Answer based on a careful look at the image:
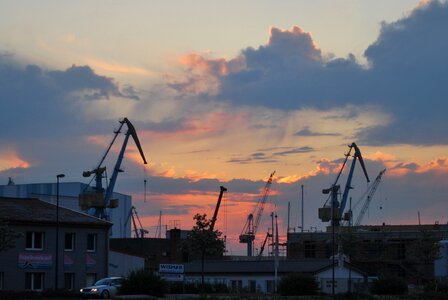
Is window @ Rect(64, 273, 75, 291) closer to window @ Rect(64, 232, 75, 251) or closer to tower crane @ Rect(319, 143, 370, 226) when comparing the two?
window @ Rect(64, 232, 75, 251)

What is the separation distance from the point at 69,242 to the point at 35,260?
4267mm

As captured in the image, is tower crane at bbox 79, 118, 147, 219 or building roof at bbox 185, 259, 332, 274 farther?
tower crane at bbox 79, 118, 147, 219

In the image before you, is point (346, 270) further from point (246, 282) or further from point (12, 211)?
point (12, 211)

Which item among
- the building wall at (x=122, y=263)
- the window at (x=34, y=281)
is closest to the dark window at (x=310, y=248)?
the building wall at (x=122, y=263)

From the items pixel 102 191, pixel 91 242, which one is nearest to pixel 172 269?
pixel 91 242

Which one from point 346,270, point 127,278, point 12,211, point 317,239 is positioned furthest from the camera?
point 317,239

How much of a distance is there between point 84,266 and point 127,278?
22.0 metres

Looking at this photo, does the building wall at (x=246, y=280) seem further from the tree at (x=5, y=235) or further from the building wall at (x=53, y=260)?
the tree at (x=5, y=235)

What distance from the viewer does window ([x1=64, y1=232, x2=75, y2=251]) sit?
247 ft

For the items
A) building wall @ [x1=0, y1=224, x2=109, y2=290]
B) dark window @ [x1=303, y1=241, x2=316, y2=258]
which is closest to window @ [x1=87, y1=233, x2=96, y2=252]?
building wall @ [x1=0, y1=224, x2=109, y2=290]

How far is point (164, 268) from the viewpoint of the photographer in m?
58.2

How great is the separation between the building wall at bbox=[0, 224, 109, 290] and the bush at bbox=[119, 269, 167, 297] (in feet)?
56.8

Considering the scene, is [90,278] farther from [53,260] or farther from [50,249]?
[50,249]

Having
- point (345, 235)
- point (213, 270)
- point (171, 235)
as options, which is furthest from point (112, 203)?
point (213, 270)
